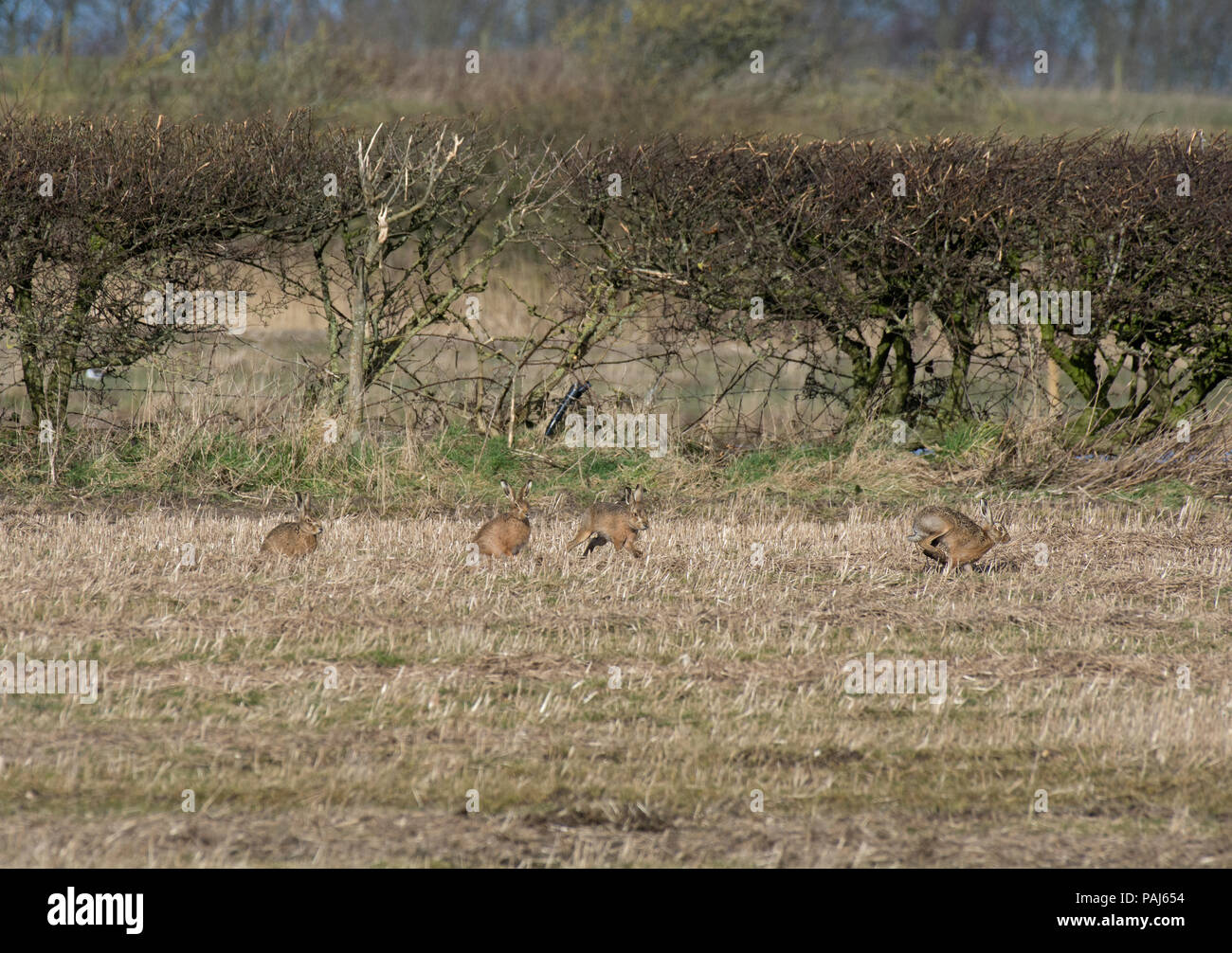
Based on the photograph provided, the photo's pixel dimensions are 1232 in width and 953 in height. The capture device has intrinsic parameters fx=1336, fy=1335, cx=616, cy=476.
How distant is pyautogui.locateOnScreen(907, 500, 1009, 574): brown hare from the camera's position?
936 cm

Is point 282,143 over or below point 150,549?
over

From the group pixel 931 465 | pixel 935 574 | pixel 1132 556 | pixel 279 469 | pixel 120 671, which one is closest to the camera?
pixel 120 671

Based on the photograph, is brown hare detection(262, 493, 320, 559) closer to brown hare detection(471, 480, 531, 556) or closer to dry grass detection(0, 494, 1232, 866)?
dry grass detection(0, 494, 1232, 866)

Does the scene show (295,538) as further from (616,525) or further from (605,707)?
(605,707)

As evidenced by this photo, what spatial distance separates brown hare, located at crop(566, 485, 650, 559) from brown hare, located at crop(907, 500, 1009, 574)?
78.8 inches

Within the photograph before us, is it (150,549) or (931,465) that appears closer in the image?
(150,549)

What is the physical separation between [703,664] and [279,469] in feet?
20.3

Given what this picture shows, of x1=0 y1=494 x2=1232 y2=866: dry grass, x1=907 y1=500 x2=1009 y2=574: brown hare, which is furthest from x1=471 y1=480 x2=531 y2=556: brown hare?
x1=907 y1=500 x2=1009 y2=574: brown hare

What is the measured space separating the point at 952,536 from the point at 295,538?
15.2 feet

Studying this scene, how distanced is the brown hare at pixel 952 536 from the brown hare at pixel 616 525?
78.8 inches

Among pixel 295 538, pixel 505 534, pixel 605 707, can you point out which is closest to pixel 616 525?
pixel 505 534

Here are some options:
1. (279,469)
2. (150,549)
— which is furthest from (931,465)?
(150,549)

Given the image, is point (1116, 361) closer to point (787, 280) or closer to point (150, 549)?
point (787, 280)

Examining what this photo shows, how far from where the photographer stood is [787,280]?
1316 centimetres
